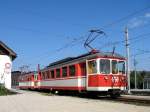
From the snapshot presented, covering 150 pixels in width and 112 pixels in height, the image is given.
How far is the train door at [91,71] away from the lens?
2187cm

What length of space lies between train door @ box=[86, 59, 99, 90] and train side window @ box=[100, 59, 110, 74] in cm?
35

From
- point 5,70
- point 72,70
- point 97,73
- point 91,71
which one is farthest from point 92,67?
point 5,70

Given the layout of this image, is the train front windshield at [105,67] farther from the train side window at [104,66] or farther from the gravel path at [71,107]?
the gravel path at [71,107]

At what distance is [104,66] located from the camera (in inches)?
870

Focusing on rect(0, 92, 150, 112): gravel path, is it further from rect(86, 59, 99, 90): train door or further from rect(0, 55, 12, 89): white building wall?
rect(0, 55, 12, 89): white building wall

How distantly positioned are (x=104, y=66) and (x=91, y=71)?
35.5 inches

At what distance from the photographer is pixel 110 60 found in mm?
22375

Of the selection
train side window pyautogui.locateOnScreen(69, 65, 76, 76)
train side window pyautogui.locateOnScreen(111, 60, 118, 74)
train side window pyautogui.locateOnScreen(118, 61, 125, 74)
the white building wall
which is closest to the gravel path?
train side window pyautogui.locateOnScreen(111, 60, 118, 74)

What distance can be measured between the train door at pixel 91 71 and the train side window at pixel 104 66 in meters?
0.35

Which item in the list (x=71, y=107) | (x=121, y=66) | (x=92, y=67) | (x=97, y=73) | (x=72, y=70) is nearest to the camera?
(x=71, y=107)

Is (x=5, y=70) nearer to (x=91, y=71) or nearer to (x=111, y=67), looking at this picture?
(x=91, y=71)

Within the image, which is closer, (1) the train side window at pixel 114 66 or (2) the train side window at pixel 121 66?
(1) the train side window at pixel 114 66

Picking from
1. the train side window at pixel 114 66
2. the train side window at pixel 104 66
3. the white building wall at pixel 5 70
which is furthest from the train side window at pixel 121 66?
the white building wall at pixel 5 70

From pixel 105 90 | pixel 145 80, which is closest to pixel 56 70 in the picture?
pixel 105 90
